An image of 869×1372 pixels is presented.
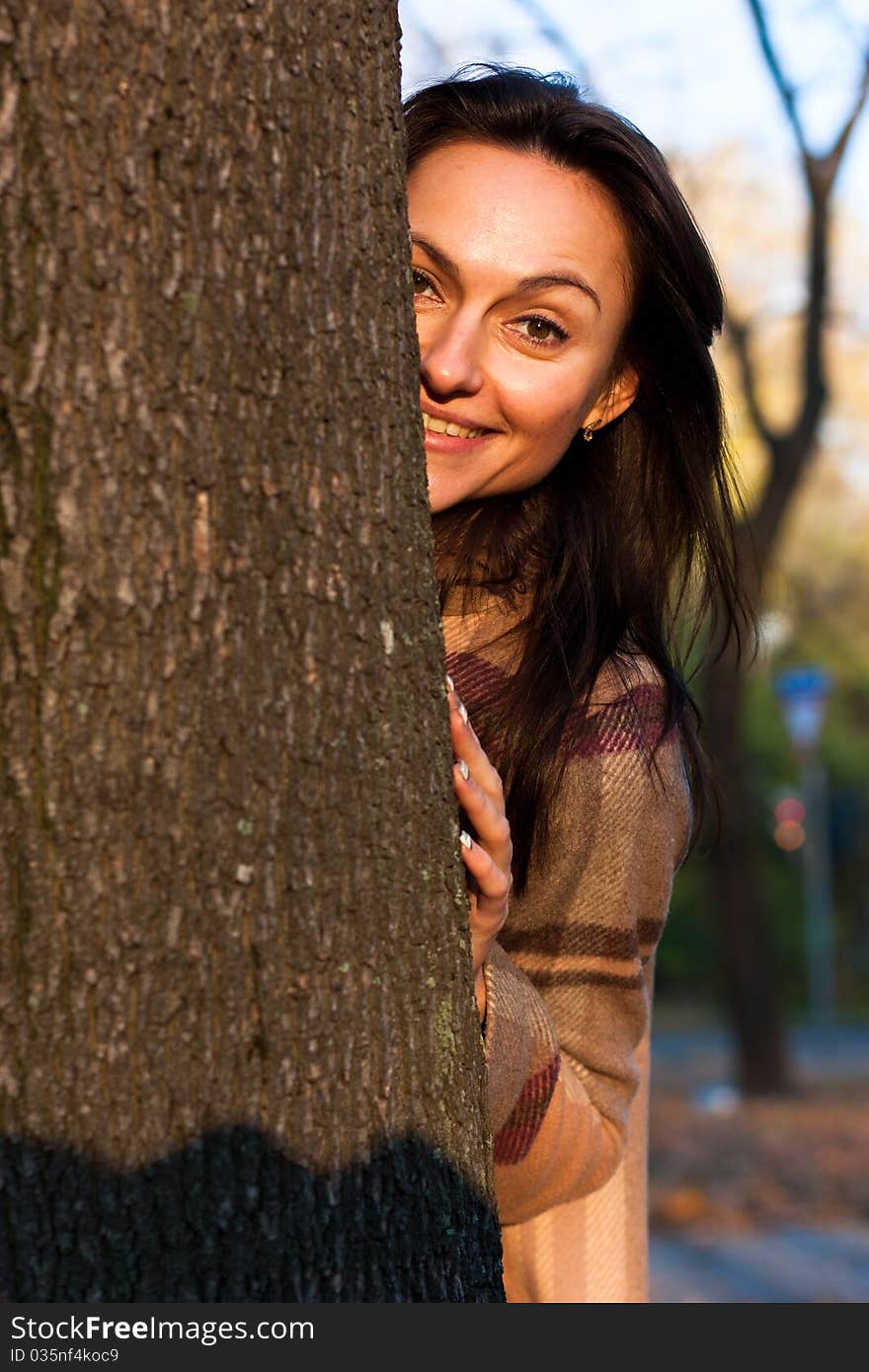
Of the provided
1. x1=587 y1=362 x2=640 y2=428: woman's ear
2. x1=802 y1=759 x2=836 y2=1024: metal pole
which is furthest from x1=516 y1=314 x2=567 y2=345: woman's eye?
x1=802 y1=759 x2=836 y2=1024: metal pole

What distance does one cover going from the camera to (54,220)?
121cm

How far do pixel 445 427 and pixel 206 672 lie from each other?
3.32ft

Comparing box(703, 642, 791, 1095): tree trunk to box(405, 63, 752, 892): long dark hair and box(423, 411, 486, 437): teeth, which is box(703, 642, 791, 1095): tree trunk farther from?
box(423, 411, 486, 437): teeth

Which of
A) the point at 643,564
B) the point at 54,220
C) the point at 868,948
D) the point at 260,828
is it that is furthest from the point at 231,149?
the point at 868,948

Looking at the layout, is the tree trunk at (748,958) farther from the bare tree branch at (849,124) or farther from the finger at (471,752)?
the finger at (471,752)

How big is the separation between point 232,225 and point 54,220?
149mm

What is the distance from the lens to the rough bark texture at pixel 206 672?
121cm

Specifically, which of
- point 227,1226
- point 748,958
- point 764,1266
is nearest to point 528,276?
point 227,1226

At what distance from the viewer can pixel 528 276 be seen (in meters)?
2.14

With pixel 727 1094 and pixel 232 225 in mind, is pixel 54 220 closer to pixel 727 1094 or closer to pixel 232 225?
pixel 232 225

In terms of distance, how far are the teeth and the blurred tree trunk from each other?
631 centimetres

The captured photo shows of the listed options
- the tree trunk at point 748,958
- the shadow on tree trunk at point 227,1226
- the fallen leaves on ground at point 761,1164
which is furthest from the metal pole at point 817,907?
the shadow on tree trunk at point 227,1226

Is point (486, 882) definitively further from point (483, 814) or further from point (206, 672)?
point (206, 672)

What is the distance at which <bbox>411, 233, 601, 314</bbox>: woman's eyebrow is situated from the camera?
2127 mm
